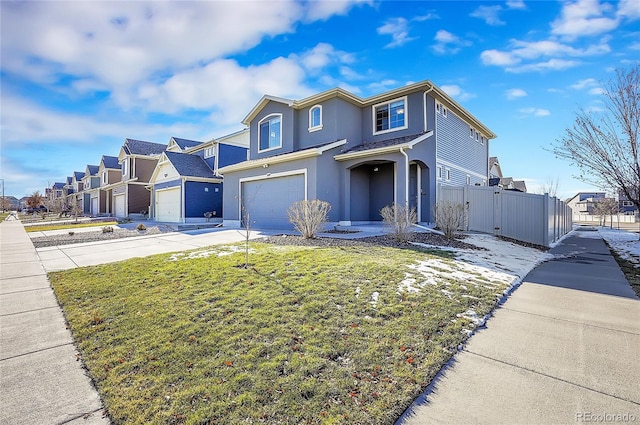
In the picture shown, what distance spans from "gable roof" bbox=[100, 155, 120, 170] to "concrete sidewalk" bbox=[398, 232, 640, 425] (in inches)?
1703

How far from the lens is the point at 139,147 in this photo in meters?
32.1

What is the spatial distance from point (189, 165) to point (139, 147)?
13.6 m

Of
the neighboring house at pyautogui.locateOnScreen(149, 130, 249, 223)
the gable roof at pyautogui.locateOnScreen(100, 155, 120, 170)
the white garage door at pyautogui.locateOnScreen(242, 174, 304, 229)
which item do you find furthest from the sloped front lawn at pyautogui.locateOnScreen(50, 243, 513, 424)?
the gable roof at pyautogui.locateOnScreen(100, 155, 120, 170)

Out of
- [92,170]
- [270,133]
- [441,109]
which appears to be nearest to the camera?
[441,109]

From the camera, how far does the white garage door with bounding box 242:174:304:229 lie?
14.4 metres

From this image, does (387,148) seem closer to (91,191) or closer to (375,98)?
(375,98)

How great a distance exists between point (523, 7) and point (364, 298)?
10008 millimetres

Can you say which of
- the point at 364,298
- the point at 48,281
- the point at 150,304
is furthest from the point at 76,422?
the point at 48,281

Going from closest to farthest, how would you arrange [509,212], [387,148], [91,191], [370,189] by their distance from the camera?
[387,148]
[509,212]
[370,189]
[91,191]

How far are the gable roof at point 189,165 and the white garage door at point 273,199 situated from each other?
7.36 m

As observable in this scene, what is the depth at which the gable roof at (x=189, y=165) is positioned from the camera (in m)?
22.0

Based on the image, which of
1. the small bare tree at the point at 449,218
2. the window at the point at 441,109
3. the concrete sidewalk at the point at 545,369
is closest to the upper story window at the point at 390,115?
the window at the point at 441,109

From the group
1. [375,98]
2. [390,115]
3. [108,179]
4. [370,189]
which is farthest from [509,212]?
[108,179]

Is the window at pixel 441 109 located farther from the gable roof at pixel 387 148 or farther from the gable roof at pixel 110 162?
the gable roof at pixel 110 162
